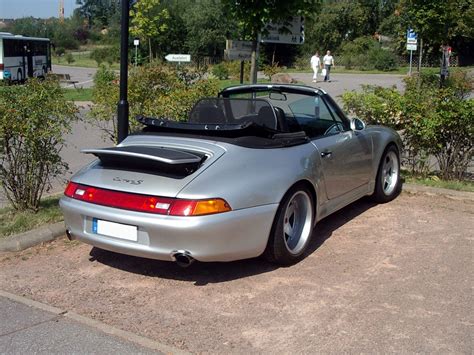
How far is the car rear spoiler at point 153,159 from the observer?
418 centimetres

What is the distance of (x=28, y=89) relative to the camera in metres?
5.81

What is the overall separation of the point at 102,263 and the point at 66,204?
64cm

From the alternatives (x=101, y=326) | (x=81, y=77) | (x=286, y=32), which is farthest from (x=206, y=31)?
(x=101, y=326)

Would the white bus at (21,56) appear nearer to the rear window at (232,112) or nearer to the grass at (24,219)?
the grass at (24,219)

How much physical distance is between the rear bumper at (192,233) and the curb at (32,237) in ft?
3.61

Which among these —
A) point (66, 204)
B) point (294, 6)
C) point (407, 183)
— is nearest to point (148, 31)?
point (294, 6)

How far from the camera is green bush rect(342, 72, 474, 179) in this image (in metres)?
7.07

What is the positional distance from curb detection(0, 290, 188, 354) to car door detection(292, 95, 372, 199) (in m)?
2.43

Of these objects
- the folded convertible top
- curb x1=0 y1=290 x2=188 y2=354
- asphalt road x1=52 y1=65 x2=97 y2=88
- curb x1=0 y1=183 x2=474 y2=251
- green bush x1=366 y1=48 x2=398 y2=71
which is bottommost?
curb x1=0 y1=290 x2=188 y2=354

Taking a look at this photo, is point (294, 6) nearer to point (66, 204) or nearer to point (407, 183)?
point (407, 183)

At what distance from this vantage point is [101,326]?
12.0 ft

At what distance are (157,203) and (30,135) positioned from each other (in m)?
2.20

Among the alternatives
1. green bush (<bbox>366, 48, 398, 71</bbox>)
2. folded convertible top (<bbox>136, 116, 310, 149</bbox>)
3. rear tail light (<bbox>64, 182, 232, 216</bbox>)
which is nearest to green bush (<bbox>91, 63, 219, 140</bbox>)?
folded convertible top (<bbox>136, 116, 310, 149</bbox>)

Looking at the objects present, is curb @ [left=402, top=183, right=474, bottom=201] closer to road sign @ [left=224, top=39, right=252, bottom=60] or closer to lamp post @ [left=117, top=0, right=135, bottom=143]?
lamp post @ [left=117, top=0, right=135, bottom=143]
